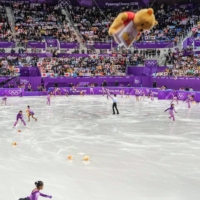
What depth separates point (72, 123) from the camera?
18094mm

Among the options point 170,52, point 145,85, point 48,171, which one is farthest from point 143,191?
point 170,52

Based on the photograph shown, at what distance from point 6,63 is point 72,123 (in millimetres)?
24112

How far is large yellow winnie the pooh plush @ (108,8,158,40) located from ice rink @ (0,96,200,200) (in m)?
4.24

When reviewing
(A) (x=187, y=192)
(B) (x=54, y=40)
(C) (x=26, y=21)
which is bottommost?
(A) (x=187, y=192)

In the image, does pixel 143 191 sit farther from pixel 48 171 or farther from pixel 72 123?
pixel 72 123

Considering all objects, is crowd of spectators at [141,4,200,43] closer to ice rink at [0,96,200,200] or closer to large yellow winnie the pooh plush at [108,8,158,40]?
ice rink at [0,96,200,200]

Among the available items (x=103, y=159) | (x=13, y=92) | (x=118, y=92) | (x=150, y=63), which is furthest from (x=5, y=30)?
(x=103, y=159)

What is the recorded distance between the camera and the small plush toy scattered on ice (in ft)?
27.7

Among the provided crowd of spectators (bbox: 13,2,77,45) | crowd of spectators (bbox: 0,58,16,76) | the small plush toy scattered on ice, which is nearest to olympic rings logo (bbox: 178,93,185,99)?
crowd of spectators (bbox: 0,58,16,76)

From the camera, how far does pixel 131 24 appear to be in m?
8.71

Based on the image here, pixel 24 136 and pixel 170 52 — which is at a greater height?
pixel 170 52

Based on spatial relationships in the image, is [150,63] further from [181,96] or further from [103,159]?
[103,159]

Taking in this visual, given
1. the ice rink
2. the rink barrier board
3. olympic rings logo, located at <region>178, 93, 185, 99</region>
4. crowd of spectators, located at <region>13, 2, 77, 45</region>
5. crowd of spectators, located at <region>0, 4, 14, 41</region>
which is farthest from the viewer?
crowd of spectators, located at <region>13, 2, 77, 45</region>

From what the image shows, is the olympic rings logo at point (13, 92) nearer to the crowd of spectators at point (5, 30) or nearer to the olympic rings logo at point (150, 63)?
the crowd of spectators at point (5, 30)
